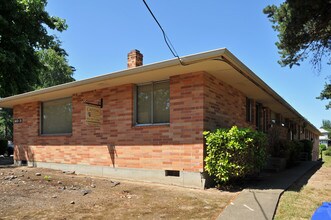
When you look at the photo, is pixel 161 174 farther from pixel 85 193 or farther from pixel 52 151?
pixel 52 151

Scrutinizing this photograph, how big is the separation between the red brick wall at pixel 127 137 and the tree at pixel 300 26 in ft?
12.2

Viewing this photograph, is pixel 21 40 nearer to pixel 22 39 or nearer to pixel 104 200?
pixel 22 39

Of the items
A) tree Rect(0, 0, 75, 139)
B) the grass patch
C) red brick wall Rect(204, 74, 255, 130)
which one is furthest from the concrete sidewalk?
tree Rect(0, 0, 75, 139)

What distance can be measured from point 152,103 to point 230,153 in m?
2.86

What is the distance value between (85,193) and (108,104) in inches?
144

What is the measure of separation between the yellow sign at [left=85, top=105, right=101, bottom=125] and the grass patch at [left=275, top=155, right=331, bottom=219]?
20.0 feet

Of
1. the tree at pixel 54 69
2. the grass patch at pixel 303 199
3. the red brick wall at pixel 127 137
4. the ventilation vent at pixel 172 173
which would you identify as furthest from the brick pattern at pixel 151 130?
the tree at pixel 54 69

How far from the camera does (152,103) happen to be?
940cm

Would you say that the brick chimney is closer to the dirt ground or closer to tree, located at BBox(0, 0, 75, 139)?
the dirt ground

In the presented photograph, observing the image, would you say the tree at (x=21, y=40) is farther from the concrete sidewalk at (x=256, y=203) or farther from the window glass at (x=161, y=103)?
the concrete sidewalk at (x=256, y=203)

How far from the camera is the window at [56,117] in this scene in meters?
12.3

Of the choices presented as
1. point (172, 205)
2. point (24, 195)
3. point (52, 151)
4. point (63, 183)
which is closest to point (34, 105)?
point (52, 151)

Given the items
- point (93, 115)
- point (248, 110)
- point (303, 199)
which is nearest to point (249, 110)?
point (248, 110)

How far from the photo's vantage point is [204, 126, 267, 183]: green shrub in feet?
25.1
